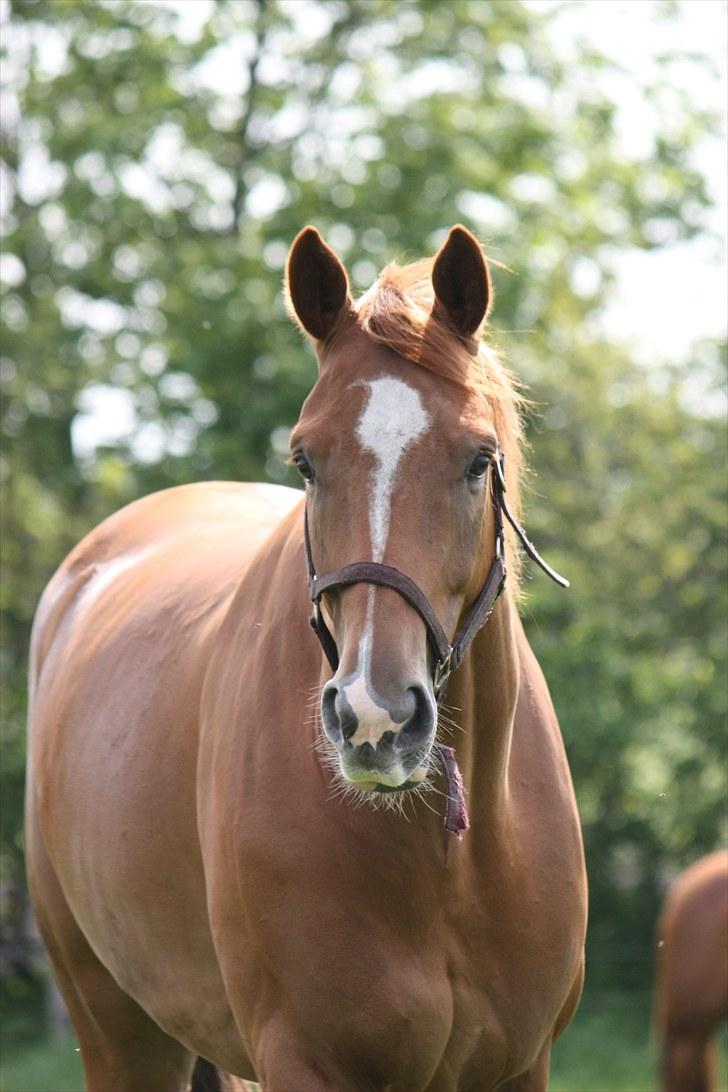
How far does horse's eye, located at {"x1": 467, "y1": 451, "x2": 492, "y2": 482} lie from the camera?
3.23 metres

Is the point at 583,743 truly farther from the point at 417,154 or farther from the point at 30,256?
the point at 30,256

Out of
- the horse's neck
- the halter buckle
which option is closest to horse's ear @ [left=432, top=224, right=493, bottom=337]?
the horse's neck

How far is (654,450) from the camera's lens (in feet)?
58.5

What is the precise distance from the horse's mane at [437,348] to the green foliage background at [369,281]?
1187cm

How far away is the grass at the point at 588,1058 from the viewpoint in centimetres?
1331

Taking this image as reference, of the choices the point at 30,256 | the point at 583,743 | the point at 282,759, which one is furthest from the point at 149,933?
the point at 30,256

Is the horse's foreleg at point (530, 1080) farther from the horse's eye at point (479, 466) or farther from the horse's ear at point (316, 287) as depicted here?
the horse's ear at point (316, 287)

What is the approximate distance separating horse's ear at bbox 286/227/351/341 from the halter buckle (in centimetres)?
79

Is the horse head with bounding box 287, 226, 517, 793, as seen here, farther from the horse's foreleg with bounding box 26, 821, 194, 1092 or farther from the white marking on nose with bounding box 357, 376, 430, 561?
the horse's foreleg with bounding box 26, 821, 194, 1092

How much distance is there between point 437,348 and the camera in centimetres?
334

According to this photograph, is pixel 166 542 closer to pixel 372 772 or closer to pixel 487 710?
pixel 487 710

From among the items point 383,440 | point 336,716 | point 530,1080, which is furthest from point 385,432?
point 530,1080

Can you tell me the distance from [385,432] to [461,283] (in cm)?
48

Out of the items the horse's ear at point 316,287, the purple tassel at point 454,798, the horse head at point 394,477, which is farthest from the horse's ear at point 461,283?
the purple tassel at point 454,798
